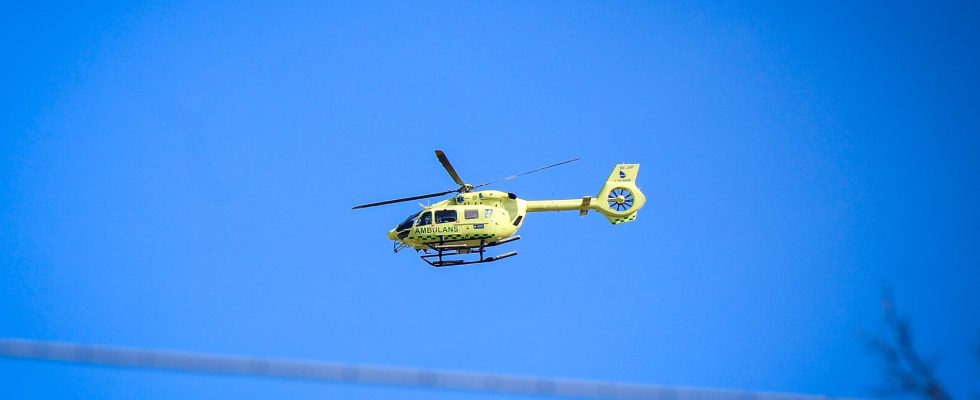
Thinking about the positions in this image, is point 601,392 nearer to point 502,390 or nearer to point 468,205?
point 502,390

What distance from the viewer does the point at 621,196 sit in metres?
34.8

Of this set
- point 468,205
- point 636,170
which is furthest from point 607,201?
point 468,205

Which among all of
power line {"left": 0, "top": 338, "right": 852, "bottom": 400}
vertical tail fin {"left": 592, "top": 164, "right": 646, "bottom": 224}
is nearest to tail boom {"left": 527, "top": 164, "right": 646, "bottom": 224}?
vertical tail fin {"left": 592, "top": 164, "right": 646, "bottom": 224}

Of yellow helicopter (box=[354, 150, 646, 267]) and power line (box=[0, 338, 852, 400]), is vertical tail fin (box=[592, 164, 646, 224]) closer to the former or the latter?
yellow helicopter (box=[354, 150, 646, 267])

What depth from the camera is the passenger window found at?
104 ft

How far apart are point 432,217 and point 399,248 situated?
6.12 ft

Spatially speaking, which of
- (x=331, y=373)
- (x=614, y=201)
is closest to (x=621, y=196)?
(x=614, y=201)

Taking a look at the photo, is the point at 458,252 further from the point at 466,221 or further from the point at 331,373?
the point at 331,373

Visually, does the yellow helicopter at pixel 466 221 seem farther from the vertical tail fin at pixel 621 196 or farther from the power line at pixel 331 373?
the power line at pixel 331 373

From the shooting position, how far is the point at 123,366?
634cm

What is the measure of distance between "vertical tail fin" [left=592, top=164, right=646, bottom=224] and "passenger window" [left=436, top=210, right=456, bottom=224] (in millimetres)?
5193

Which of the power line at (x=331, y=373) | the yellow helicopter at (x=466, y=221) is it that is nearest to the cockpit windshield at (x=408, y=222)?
the yellow helicopter at (x=466, y=221)

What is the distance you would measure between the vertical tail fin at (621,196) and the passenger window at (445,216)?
17.0 feet

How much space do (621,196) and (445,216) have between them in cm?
651
